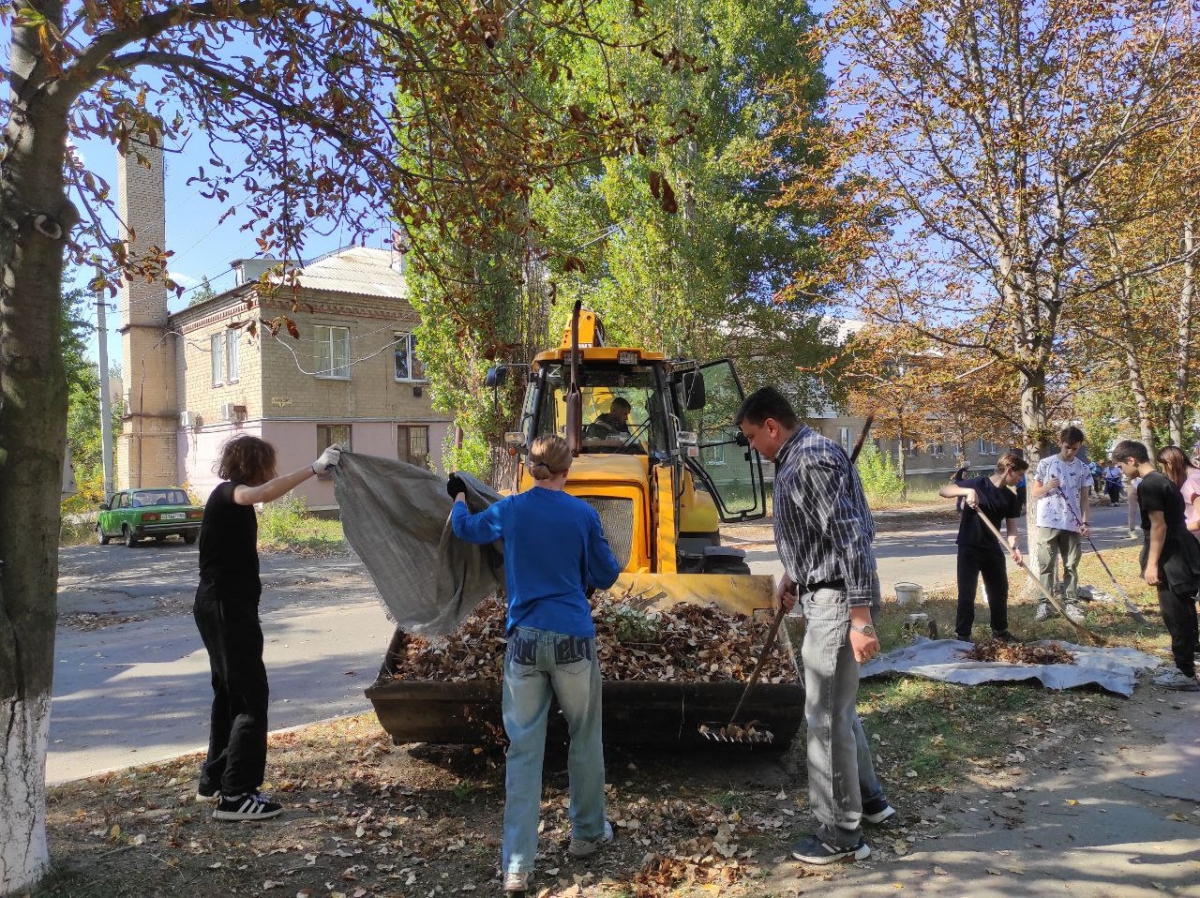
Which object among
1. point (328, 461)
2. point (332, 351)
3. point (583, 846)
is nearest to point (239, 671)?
point (328, 461)

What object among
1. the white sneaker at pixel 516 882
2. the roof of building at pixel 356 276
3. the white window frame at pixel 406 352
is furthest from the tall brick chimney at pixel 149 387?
the white sneaker at pixel 516 882

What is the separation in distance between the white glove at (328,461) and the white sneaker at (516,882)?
2106mm

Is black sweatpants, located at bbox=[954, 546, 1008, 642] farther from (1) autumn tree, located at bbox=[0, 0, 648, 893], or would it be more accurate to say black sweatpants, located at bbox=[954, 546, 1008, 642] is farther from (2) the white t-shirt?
(1) autumn tree, located at bbox=[0, 0, 648, 893]

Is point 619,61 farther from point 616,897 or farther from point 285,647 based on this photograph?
point 616,897

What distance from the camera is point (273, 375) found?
24844 mm

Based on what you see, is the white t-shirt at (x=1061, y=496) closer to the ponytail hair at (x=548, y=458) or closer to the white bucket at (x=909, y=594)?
the white bucket at (x=909, y=594)

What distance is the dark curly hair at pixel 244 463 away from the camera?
4.44m

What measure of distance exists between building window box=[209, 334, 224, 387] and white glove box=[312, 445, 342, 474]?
978 inches

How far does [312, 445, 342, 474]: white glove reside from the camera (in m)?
4.29

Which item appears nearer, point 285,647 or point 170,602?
point 285,647

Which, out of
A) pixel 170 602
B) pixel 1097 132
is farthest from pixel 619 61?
pixel 170 602

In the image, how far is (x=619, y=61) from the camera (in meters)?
17.7

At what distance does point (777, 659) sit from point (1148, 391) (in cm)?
1161

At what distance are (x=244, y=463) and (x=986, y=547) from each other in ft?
20.7
